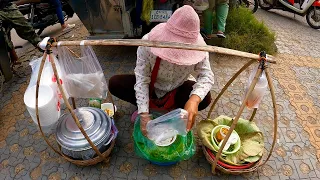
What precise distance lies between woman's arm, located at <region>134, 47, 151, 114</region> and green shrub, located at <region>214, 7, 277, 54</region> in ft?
7.64

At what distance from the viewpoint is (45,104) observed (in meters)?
1.74

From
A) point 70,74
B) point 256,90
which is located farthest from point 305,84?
point 70,74

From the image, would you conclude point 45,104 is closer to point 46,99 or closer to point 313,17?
point 46,99

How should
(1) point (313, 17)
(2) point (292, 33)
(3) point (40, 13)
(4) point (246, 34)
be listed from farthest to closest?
(1) point (313, 17)
(2) point (292, 33)
(3) point (40, 13)
(4) point (246, 34)

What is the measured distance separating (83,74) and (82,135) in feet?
1.70

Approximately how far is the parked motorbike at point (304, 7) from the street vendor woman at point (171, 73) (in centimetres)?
476

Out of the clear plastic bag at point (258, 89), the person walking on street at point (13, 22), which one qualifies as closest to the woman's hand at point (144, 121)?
the clear plastic bag at point (258, 89)

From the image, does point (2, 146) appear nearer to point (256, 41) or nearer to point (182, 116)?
point (182, 116)

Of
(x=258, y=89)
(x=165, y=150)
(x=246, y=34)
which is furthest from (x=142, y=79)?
(x=246, y=34)

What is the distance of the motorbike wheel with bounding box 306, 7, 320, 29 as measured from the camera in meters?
5.22

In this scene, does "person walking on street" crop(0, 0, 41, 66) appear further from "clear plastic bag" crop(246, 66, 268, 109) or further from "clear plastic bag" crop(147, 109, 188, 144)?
"clear plastic bag" crop(246, 66, 268, 109)

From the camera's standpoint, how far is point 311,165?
7.24 feet

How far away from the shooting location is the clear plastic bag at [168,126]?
1.63m

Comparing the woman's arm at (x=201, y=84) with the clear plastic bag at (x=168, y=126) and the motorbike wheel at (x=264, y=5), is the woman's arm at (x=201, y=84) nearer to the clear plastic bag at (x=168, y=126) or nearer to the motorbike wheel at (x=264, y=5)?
the clear plastic bag at (x=168, y=126)
